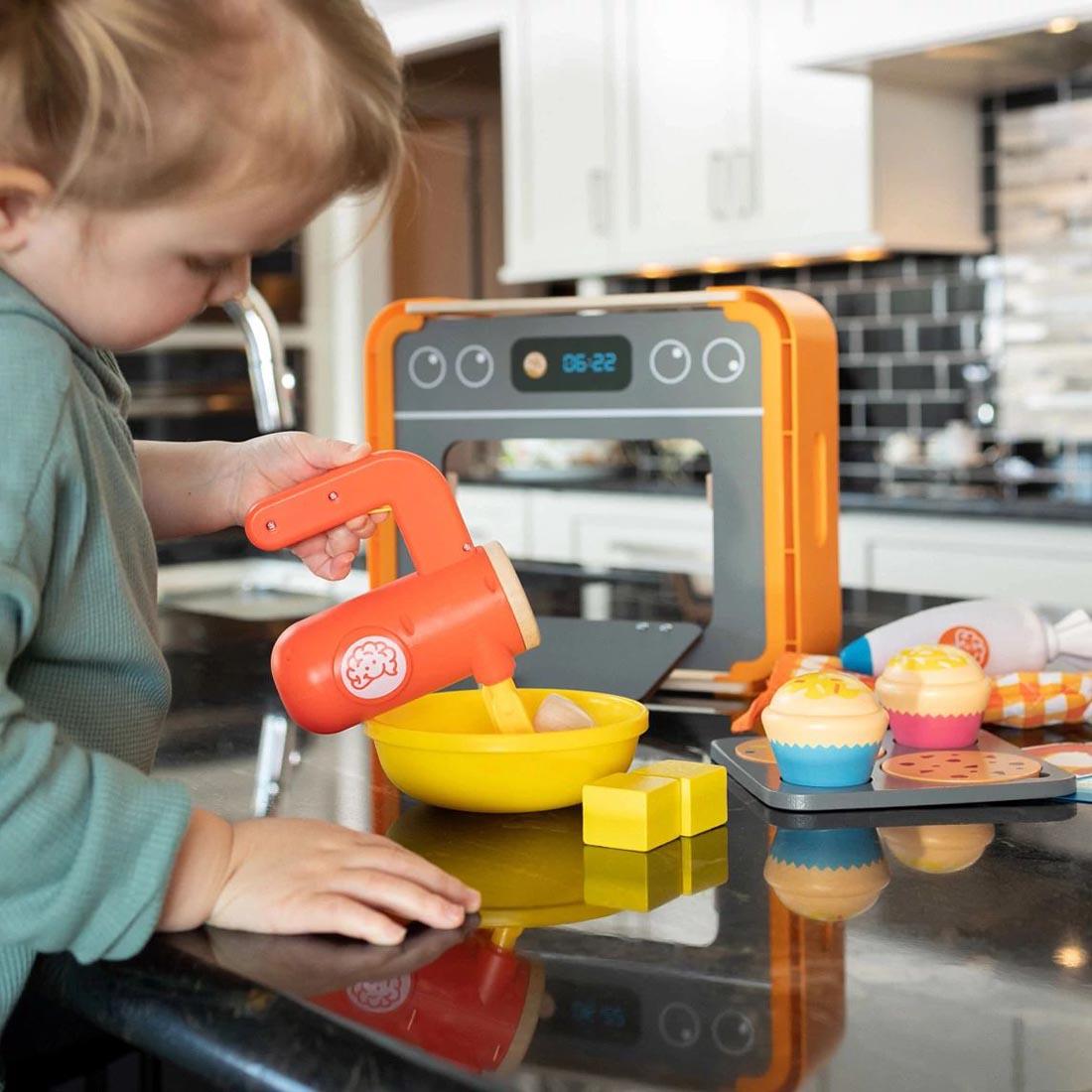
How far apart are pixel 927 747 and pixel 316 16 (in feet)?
1.74

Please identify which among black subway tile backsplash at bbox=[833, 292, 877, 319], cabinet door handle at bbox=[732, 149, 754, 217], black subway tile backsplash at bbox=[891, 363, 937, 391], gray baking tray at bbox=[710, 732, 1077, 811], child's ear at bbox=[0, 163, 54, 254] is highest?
cabinet door handle at bbox=[732, 149, 754, 217]

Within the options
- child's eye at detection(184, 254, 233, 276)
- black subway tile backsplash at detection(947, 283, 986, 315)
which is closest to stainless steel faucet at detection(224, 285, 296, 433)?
child's eye at detection(184, 254, 233, 276)

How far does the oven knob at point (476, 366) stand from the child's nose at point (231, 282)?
58cm

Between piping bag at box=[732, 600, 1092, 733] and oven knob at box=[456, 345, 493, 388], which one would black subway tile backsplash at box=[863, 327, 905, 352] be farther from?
piping bag at box=[732, 600, 1092, 733]

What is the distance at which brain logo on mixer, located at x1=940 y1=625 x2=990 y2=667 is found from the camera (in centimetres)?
111

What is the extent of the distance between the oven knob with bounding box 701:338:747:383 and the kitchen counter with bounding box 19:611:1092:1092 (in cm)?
49

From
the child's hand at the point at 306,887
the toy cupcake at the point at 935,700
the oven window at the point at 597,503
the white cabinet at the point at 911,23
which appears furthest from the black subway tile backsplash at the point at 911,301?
the child's hand at the point at 306,887

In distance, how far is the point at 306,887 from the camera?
66cm

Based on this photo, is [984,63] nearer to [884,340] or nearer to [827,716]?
[884,340]

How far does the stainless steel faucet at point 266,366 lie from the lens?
116 cm

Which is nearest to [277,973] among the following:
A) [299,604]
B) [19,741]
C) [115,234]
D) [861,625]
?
[19,741]

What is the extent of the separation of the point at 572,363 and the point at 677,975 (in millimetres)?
793

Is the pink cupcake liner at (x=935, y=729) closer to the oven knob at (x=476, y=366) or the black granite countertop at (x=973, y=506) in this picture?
the oven knob at (x=476, y=366)

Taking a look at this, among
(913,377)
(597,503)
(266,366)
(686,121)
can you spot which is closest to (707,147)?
(686,121)
